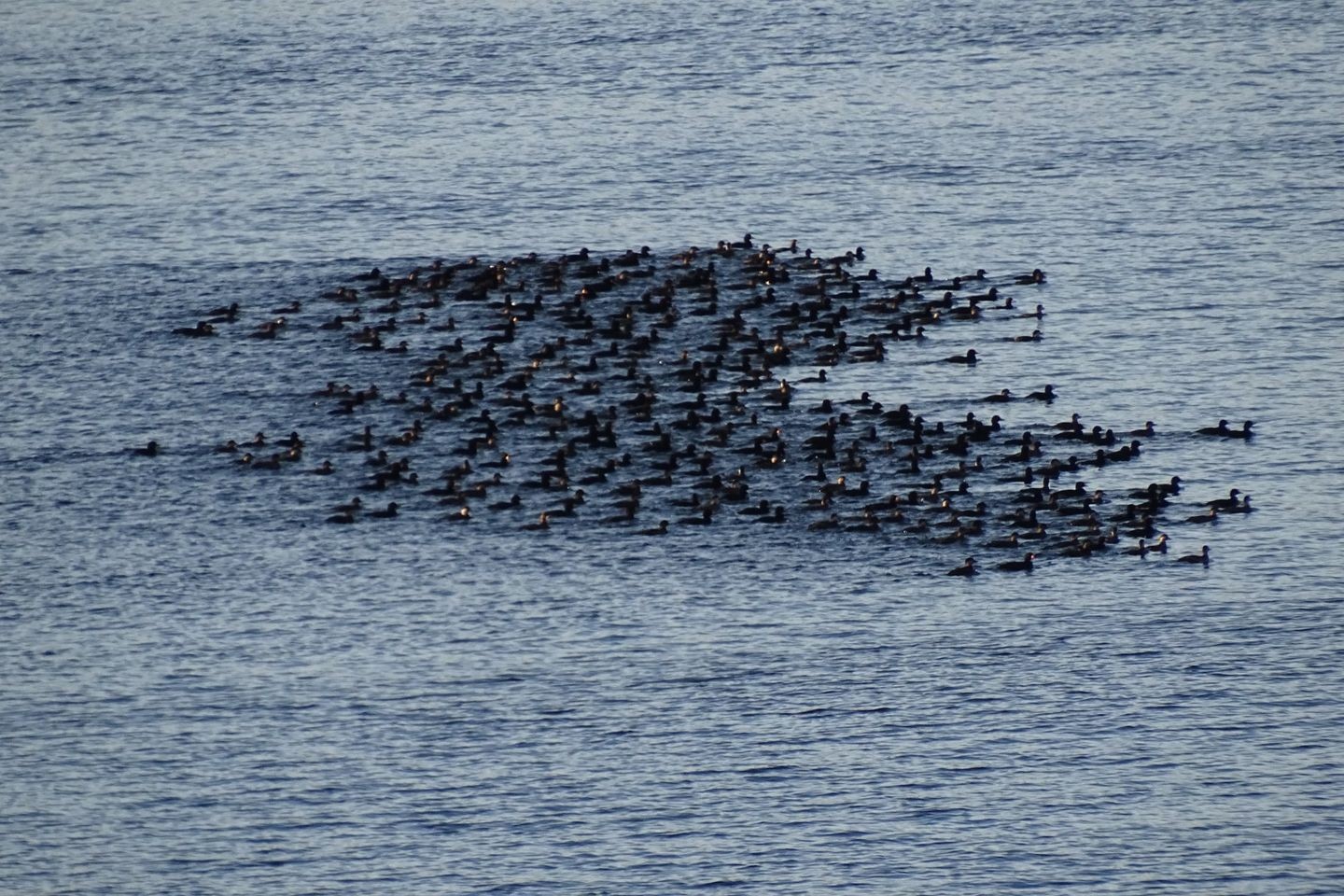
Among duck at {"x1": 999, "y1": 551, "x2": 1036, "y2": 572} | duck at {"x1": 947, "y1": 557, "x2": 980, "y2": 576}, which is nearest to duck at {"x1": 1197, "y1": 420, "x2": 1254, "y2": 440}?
duck at {"x1": 999, "y1": 551, "x2": 1036, "y2": 572}

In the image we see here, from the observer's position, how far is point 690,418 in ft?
299

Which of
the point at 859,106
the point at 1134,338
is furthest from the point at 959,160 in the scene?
the point at 1134,338

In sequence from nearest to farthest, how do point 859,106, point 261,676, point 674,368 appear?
point 261,676
point 674,368
point 859,106

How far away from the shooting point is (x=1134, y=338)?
336ft

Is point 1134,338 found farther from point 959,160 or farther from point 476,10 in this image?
point 476,10

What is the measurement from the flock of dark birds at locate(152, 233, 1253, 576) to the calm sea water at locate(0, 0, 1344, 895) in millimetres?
1459

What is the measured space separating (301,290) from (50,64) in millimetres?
44212

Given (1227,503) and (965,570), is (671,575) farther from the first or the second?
(1227,503)

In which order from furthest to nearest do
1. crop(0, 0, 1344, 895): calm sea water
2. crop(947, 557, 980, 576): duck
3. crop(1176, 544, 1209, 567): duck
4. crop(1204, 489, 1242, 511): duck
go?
crop(1204, 489, 1242, 511): duck < crop(1176, 544, 1209, 567): duck < crop(947, 557, 980, 576): duck < crop(0, 0, 1344, 895): calm sea water

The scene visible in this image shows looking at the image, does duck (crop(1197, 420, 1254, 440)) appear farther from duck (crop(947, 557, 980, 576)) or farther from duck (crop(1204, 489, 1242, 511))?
duck (crop(947, 557, 980, 576))

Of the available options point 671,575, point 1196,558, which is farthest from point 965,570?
point 671,575

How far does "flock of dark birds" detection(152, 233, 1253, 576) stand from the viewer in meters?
85.2

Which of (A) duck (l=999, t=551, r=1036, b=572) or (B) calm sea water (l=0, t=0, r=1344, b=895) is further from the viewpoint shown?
(A) duck (l=999, t=551, r=1036, b=572)

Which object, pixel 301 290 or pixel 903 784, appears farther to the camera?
pixel 301 290
